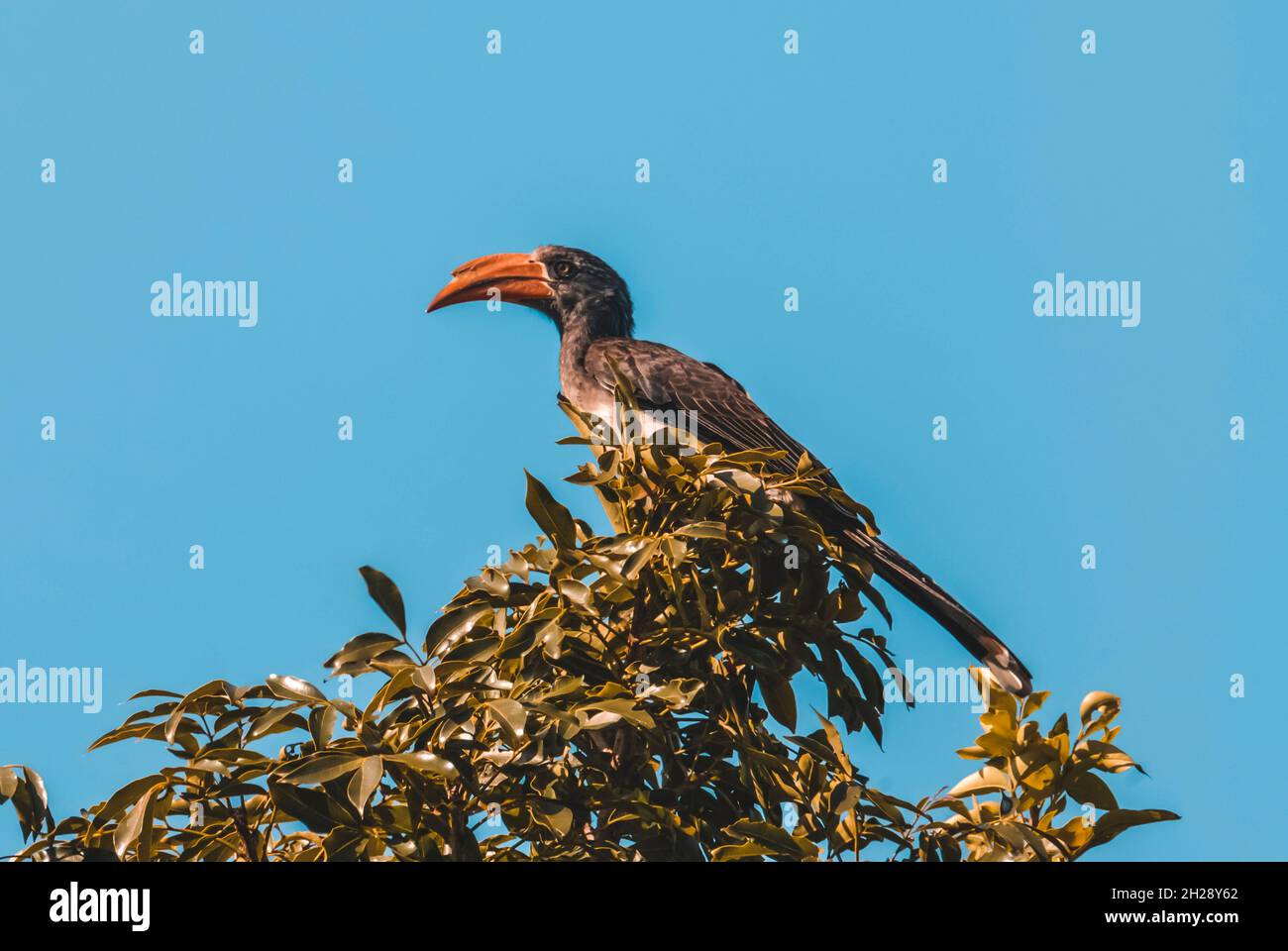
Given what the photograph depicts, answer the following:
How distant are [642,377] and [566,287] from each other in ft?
3.04

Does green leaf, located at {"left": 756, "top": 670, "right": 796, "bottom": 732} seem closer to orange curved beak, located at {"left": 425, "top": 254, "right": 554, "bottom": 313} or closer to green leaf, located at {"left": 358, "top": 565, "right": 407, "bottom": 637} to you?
green leaf, located at {"left": 358, "top": 565, "right": 407, "bottom": 637}

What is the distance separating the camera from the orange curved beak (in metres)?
5.77

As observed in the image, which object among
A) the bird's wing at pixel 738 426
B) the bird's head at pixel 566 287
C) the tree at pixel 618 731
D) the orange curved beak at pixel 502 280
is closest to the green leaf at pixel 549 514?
the tree at pixel 618 731

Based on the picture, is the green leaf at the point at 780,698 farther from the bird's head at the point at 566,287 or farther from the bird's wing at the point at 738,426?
the bird's head at the point at 566,287

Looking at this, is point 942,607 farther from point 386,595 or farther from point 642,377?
point 386,595

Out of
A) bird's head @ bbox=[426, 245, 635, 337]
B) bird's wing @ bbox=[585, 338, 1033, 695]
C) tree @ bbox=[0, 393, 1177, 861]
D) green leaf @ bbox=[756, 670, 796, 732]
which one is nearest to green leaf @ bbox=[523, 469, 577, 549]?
tree @ bbox=[0, 393, 1177, 861]

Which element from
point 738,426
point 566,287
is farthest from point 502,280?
point 738,426

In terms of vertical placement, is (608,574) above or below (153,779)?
above

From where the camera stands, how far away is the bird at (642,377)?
14.2 feet

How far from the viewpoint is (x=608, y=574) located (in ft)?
8.33
